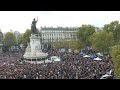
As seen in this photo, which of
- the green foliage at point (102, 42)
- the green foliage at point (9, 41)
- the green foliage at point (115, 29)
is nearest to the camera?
the green foliage at point (102, 42)

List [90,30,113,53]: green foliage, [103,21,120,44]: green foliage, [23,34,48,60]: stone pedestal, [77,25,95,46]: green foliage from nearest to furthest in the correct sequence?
1. [23,34,48,60]: stone pedestal
2. [90,30,113,53]: green foliage
3. [103,21,120,44]: green foliage
4. [77,25,95,46]: green foliage

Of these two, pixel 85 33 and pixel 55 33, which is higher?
pixel 85 33

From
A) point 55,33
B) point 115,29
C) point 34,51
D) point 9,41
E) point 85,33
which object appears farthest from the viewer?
point 55,33

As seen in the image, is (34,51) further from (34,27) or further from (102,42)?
(102,42)

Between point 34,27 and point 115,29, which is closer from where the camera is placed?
point 34,27

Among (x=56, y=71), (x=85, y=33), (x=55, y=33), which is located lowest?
(x=56, y=71)

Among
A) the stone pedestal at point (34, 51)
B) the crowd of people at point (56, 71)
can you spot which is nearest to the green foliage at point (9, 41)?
the stone pedestal at point (34, 51)

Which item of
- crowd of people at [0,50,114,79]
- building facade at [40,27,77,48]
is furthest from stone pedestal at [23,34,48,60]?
building facade at [40,27,77,48]

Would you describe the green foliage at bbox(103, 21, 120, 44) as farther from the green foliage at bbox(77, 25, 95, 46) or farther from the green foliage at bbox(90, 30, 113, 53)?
the green foliage at bbox(90, 30, 113, 53)

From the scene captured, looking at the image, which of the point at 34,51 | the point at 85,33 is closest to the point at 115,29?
the point at 85,33

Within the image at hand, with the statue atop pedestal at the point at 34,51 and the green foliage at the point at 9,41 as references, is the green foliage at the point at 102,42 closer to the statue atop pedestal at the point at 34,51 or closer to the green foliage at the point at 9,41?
the statue atop pedestal at the point at 34,51
